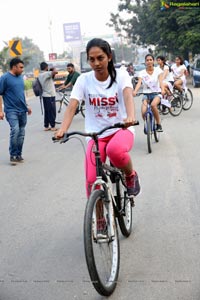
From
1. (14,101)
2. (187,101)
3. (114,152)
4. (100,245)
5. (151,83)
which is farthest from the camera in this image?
(187,101)

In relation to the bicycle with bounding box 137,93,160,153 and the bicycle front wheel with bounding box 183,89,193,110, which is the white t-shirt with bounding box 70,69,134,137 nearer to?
the bicycle with bounding box 137,93,160,153

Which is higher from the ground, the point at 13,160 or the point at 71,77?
the point at 71,77

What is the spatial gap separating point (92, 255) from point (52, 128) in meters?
9.95

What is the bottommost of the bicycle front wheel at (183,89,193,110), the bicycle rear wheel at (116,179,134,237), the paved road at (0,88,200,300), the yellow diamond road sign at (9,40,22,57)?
the bicycle front wheel at (183,89,193,110)

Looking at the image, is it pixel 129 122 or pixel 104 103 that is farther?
pixel 104 103

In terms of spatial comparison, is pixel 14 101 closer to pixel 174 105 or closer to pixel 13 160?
pixel 13 160

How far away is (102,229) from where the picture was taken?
336cm

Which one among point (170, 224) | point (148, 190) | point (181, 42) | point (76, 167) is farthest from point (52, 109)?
point (181, 42)

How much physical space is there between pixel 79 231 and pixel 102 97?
155 cm

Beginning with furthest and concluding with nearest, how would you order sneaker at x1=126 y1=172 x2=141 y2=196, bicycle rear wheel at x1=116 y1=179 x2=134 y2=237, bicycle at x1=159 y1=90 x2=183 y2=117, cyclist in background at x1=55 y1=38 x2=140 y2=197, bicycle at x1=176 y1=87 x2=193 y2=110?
bicycle at x1=176 y1=87 x2=193 y2=110
bicycle at x1=159 y1=90 x2=183 y2=117
sneaker at x1=126 y1=172 x2=141 y2=196
bicycle rear wheel at x1=116 y1=179 x2=134 y2=237
cyclist in background at x1=55 y1=38 x2=140 y2=197

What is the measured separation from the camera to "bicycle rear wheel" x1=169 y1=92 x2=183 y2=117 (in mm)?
13939

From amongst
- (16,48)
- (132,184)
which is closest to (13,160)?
(132,184)

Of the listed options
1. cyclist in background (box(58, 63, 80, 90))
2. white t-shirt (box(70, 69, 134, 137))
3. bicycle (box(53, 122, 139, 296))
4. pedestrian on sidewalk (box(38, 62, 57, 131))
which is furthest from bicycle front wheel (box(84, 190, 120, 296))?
cyclist in background (box(58, 63, 80, 90))

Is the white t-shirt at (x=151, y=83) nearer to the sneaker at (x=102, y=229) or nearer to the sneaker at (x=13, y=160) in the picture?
the sneaker at (x=13, y=160)
